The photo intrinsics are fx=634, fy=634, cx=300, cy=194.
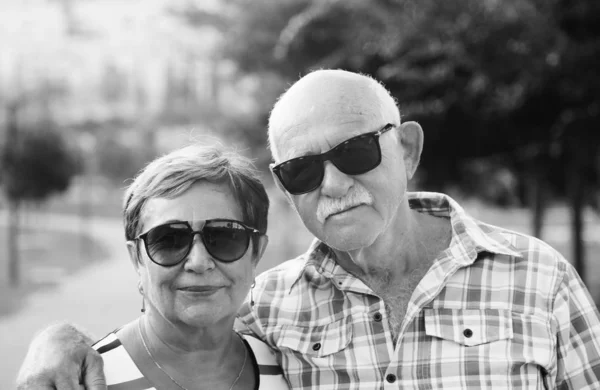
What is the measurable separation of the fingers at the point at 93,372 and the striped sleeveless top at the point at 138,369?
57mm

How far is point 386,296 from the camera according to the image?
92.7 inches

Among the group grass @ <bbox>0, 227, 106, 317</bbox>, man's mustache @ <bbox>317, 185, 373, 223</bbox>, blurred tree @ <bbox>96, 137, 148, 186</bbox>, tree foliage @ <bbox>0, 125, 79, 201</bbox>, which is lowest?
grass @ <bbox>0, 227, 106, 317</bbox>

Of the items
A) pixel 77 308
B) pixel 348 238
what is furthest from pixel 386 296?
pixel 77 308

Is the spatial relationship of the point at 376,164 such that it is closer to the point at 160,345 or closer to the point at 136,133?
the point at 160,345

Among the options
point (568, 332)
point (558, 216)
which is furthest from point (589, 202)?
point (558, 216)

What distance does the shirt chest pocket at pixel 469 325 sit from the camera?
6.98ft

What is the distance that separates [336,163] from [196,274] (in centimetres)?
60

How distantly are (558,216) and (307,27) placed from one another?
31.9m

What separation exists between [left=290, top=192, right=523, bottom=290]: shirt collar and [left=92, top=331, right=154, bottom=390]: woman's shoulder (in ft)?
2.16

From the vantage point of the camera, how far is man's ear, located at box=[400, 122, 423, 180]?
2412 mm

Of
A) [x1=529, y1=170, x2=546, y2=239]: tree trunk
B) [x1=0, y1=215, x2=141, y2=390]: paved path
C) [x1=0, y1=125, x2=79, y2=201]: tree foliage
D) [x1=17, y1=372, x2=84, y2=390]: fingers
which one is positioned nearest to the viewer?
[x1=17, y1=372, x2=84, y2=390]: fingers

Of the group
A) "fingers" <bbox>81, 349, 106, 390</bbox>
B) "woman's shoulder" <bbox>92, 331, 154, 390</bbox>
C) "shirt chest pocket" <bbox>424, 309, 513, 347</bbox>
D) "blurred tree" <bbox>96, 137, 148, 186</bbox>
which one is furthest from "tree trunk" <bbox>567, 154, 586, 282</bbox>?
"blurred tree" <bbox>96, 137, 148, 186</bbox>

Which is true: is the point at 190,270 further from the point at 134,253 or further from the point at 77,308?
the point at 77,308

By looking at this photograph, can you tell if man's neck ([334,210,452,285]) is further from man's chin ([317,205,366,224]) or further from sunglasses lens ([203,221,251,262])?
sunglasses lens ([203,221,251,262])
